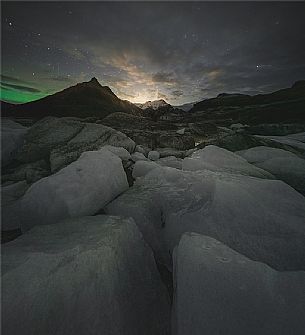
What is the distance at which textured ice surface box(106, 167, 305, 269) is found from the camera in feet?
8.80

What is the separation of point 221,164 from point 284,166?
5.23 feet

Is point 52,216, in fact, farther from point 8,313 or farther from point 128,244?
point 8,313

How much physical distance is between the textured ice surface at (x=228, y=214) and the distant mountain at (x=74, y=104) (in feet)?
167

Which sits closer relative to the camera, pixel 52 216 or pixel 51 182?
pixel 52 216

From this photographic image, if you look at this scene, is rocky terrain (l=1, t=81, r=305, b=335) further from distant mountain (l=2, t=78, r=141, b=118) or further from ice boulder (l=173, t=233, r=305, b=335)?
distant mountain (l=2, t=78, r=141, b=118)

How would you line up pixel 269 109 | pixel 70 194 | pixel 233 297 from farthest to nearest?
1. pixel 269 109
2. pixel 70 194
3. pixel 233 297

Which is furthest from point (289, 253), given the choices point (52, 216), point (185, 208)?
point (52, 216)

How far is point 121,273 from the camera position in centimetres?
225

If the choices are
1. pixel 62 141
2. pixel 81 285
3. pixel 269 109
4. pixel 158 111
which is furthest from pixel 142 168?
pixel 158 111

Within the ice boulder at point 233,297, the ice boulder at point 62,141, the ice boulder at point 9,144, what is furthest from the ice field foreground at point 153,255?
the ice boulder at point 9,144

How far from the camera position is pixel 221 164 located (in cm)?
557

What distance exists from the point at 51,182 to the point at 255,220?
3.16 metres

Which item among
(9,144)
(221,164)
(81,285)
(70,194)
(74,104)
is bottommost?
(81,285)

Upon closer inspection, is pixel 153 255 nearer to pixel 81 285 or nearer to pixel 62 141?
pixel 81 285
